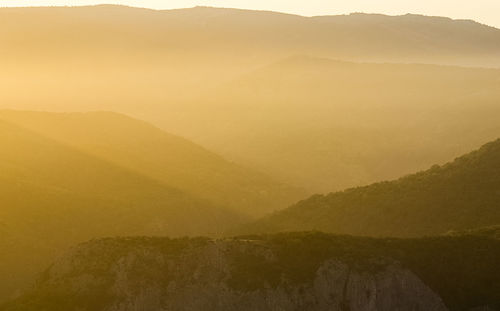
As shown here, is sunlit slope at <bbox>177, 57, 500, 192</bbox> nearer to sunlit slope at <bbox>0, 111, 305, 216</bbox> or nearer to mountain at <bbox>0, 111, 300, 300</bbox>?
sunlit slope at <bbox>0, 111, 305, 216</bbox>

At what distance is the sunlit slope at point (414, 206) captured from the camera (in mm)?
73688

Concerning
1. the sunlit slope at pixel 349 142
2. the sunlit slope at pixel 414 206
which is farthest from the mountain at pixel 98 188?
the sunlit slope at pixel 349 142

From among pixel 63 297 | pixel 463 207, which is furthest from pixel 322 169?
pixel 63 297

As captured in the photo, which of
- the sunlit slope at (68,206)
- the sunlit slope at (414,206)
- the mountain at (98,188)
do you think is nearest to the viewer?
the sunlit slope at (414,206)

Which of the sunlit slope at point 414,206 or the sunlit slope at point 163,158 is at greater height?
the sunlit slope at point 163,158

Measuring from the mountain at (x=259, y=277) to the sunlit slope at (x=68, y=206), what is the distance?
2164cm

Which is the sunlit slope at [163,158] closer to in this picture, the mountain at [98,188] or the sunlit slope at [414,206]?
the mountain at [98,188]

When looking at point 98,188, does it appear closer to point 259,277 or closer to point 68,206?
point 68,206

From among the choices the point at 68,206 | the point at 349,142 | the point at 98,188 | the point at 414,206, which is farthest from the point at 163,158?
the point at 414,206

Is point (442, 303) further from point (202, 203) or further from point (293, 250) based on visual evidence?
point (202, 203)

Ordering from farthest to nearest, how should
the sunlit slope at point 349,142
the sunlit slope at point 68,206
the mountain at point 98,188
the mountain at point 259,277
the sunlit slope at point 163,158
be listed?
the sunlit slope at point 349,142
the sunlit slope at point 163,158
the mountain at point 98,188
the sunlit slope at point 68,206
the mountain at point 259,277

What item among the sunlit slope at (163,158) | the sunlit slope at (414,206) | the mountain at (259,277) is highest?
the sunlit slope at (163,158)

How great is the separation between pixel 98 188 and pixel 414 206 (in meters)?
44.0

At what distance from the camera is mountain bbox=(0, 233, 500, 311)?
159ft
